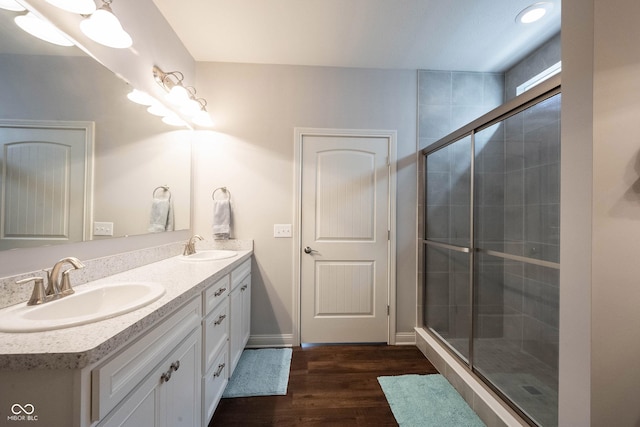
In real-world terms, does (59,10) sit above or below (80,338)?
above

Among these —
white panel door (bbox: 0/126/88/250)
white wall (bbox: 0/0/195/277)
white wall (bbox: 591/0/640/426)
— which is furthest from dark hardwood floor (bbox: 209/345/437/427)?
white panel door (bbox: 0/126/88/250)

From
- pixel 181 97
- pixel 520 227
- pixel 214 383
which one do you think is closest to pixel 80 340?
pixel 214 383

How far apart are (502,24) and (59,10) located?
2552 millimetres

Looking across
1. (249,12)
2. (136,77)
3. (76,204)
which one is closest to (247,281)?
(76,204)

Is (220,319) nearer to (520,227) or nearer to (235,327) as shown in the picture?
(235,327)

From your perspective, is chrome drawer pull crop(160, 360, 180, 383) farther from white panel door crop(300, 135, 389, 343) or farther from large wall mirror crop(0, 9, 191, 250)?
white panel door crop(300, 135, 389, 343)

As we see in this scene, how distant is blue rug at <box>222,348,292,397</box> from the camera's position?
160 centimetres

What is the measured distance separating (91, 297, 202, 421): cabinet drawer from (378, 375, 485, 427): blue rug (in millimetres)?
1349

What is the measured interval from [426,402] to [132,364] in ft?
5.46

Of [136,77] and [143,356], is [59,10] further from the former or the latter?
[143,356]

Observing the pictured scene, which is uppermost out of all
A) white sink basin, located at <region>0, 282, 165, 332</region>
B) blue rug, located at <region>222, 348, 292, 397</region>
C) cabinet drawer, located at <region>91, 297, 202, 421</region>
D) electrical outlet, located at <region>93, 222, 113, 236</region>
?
electrical outlet, located at <region>93, 222, 113, 236</region>

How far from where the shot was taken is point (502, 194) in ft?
6.16

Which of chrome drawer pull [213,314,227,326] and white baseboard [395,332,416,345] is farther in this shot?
white baseboard [395,332,416,345]

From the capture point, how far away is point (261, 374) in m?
1.76
